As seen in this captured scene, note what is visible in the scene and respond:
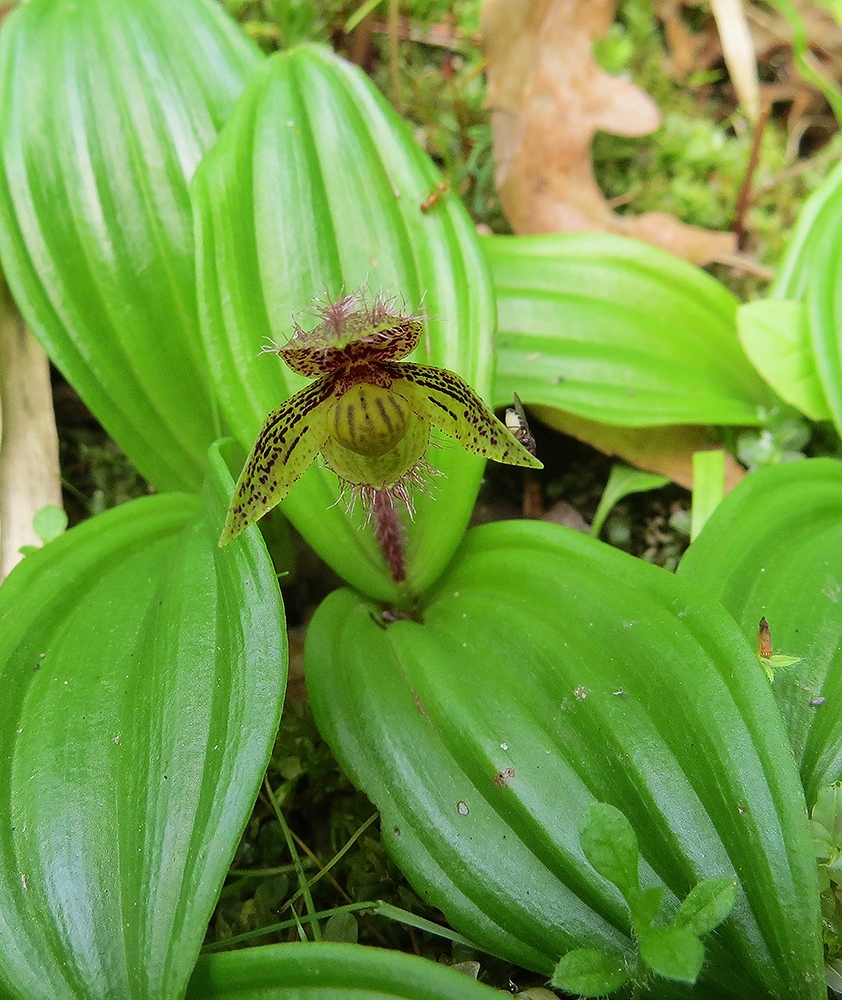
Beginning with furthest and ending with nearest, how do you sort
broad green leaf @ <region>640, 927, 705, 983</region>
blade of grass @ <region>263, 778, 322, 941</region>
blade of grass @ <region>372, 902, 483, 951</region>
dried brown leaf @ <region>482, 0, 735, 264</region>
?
dried brown leaf @ <region>482, 0, 735, 264</region>, blade of grass @ <region>263, 778, 322, 941</region>, blade of grass @ <region>372, 902, 483, 951</region>, broad green leaf @ <region>640, 927, 705, 983</region>

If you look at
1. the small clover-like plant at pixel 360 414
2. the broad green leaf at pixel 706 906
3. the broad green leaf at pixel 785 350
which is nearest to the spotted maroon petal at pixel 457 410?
the small clover-like plant at pixel 360 414

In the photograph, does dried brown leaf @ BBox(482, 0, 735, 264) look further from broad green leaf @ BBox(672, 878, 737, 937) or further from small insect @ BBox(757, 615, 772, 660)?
broad green leaf @ BBox(672, 878, 737, 937)

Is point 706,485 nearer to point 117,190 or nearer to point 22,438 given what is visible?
point 117,190

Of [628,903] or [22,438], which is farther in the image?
[22,438]

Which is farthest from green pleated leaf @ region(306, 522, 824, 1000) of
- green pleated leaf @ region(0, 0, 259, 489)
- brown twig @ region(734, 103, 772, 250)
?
brown twig @ region(734, 103, 772, 250)

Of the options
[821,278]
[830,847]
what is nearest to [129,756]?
[830,847]

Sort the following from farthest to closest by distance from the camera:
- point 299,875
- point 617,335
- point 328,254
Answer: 1. point 617,335
2. point 328,254
3. point 299,875

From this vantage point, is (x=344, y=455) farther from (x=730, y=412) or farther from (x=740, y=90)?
(x=740, y=90)
